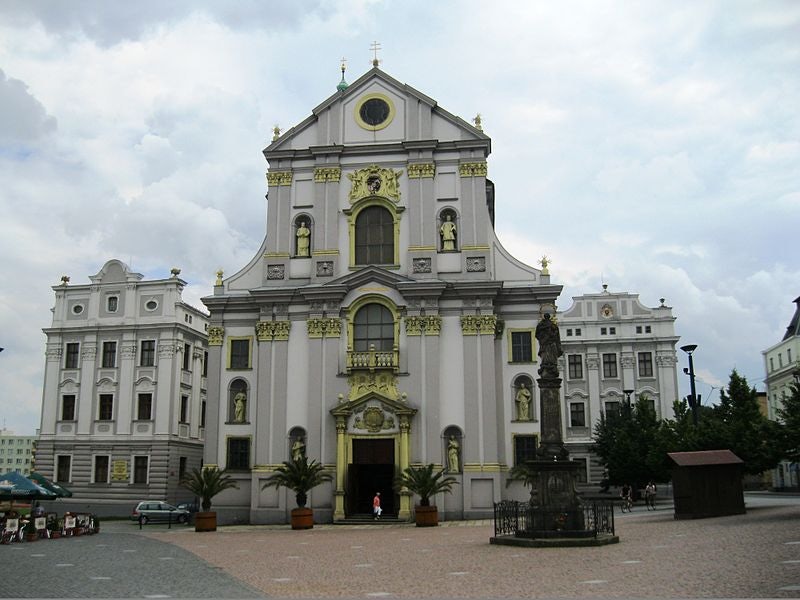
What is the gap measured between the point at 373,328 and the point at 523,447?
942 cm

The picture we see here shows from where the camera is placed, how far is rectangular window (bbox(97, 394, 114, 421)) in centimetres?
5209

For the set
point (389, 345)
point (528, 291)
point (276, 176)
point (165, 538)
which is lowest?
point (165, 538)

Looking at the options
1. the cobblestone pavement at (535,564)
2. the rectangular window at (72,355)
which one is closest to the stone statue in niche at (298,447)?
the cobblestone pavement at (535,564)

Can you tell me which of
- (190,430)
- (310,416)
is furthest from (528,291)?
(190,430)

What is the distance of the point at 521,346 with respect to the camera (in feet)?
141

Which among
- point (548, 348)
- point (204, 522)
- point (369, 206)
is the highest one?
point (369, 206)

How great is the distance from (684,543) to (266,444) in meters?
24.5

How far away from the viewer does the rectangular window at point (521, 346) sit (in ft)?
140

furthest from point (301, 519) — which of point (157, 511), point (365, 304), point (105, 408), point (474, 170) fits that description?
point (105, 408)

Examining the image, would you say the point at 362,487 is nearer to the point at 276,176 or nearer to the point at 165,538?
the point at 165,538

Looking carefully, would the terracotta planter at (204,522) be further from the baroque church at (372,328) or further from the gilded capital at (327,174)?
the gilded capital at (327,174)

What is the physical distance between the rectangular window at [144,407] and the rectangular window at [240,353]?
1023 centimetres

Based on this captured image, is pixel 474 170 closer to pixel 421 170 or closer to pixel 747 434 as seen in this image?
pixel 421 170

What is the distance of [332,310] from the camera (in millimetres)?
42969
